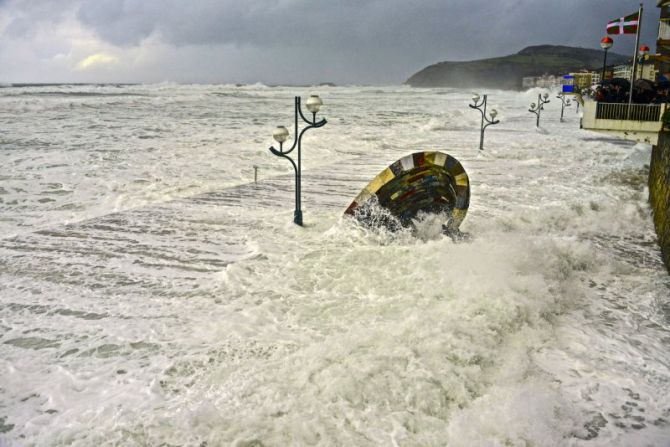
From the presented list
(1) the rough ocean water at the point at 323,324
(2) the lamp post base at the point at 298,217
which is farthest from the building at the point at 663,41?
(2) the lamp post base at the point at 298,217

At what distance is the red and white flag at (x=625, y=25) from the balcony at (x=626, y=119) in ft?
8.77

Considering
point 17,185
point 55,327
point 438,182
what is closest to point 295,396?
point 55,327

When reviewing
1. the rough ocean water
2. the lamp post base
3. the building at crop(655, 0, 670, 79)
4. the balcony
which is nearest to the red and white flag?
the balcony

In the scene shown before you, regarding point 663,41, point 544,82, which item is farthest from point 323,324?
point 544,82

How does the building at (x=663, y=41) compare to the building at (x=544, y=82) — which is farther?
the building at (x=544, y=82)

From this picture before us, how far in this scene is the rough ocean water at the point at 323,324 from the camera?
14.3 ft

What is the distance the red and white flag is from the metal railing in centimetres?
273

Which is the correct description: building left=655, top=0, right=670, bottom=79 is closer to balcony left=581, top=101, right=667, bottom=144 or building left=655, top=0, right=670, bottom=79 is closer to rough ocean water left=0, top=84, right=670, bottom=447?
balcony left=581, top=101, right=667, bottom=144

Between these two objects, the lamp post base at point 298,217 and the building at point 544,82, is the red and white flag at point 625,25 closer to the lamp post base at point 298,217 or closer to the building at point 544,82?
the lamp post base at point 298,217

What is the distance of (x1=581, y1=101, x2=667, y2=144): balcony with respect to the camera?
47.1 ft

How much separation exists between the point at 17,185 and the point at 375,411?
15.0 meters

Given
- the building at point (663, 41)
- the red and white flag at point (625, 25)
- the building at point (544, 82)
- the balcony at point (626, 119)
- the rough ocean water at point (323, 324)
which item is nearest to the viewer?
the rough ocean water at point (323, 324)

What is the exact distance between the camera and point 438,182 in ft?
30.9

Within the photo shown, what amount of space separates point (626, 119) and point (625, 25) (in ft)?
11.2
